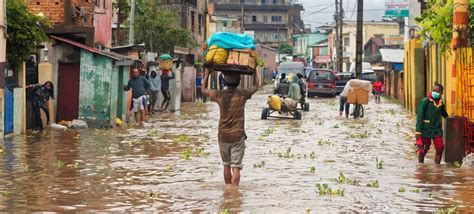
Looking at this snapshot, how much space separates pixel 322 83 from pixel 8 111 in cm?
3615

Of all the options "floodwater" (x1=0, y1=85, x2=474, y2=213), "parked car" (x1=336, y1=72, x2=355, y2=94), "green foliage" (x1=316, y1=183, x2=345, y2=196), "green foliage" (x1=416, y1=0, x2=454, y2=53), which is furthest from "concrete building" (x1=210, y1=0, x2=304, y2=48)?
"green foliage" (x1=316, y1=183, x2=345, y2=196)

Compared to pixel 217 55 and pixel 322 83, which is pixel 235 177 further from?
pixel 322 83

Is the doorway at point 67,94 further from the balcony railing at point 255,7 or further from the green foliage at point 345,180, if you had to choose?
the balcony railing at point 255,7

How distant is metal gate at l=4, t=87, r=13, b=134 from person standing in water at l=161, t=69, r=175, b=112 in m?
14.0

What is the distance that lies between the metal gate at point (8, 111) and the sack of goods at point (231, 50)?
978 centimetres

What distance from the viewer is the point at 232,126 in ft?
42.6

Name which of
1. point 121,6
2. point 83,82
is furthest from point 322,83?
point 83,82

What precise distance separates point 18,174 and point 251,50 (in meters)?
4.23

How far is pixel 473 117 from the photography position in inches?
667

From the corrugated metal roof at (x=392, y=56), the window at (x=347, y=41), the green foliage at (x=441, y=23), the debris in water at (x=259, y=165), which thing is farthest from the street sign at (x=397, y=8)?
the window at (x=347, y=41)

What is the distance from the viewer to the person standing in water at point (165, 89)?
36312 millimetres

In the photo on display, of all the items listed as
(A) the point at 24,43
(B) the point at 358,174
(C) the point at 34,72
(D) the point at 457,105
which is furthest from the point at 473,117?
(C) the point at 34,72

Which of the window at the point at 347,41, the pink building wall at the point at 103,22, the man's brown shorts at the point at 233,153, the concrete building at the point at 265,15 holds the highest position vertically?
the concrete building at the point at 265,15

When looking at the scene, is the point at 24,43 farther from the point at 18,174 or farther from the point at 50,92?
the point at 18,174
